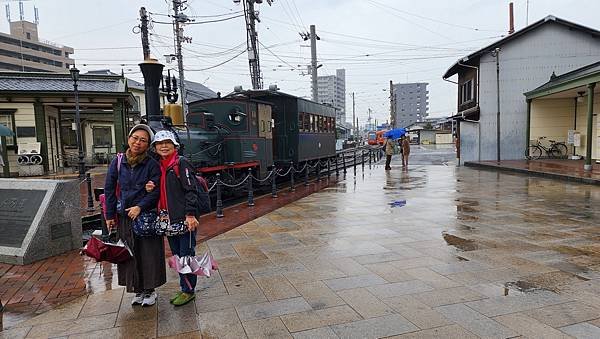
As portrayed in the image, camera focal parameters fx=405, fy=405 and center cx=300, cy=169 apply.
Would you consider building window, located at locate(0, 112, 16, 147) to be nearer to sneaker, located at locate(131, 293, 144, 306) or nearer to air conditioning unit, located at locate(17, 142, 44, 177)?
air conditioning unit, located at locate(17, 142, 44, 177)

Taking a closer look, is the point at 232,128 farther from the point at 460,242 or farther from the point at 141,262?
the point at 141,262

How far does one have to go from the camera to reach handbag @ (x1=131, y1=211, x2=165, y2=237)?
11.4 ft

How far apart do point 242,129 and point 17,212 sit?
6.12 metres

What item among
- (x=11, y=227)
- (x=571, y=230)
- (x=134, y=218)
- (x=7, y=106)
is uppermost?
(x=7, y=106)

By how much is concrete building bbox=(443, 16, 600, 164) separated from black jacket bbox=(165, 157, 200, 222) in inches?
748

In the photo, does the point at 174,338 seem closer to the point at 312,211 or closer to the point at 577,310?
the point at 577,310

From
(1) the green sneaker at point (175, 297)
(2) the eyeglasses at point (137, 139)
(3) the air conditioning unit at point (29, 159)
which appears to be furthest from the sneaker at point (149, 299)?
(3) the air conditioning unit at point (29, 159)

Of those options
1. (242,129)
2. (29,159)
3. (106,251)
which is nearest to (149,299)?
(106,251)

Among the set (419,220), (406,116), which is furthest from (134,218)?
(406,116)

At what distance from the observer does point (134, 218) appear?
11.3ft

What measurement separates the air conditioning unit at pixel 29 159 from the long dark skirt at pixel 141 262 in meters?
14.8

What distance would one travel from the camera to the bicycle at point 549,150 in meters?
19.1

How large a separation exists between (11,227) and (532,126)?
2083cm

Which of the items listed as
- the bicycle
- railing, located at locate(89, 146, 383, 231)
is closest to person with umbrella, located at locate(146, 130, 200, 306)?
railing, located at locate(89, 146, 383, 231)
